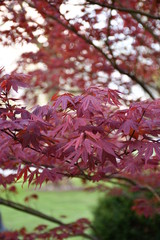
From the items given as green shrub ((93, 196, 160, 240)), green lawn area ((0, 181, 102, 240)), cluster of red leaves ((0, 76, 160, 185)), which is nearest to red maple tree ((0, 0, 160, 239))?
cluster of red leaves ((0, 76, 160, 185))

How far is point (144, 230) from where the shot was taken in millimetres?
5559

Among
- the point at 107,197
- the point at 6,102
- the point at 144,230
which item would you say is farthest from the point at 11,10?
the point at 144,230

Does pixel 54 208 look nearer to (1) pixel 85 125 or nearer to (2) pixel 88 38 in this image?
(2) pixel 88 38

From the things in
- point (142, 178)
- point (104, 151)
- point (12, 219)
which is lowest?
point (12, 219)

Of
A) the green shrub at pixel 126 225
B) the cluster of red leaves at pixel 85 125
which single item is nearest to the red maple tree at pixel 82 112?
the cluster of red leaves at pixel 85 125

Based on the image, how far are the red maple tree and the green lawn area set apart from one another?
441cm

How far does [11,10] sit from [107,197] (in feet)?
12.0

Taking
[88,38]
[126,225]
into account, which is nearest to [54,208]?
[126,225]

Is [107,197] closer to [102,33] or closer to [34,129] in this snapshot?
[102,33]

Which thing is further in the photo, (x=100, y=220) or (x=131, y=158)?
(x=100, y=220)

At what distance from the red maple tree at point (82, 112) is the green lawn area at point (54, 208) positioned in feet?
14.5

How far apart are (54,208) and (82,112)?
37.5 ft

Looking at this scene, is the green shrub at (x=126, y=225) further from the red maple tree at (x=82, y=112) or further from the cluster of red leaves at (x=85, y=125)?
the cluster of red leaves at (x=85, y=125)

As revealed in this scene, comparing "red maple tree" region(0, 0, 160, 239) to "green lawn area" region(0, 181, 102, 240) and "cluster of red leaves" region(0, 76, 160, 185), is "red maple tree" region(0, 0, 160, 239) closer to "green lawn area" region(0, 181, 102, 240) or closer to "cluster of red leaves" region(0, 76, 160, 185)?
→ "cluster of red leaves" region(0, 76, 160, 185)
